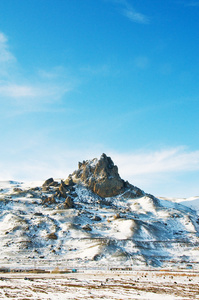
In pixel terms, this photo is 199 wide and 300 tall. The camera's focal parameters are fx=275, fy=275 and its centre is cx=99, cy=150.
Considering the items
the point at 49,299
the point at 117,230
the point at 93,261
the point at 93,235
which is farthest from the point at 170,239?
the point at 49,299

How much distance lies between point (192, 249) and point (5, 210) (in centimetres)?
8238

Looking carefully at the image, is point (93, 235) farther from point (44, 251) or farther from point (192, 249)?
point (192, 249)

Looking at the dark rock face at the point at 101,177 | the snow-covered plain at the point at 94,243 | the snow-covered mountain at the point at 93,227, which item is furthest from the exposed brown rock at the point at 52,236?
the dark rock face at the point at 101,177

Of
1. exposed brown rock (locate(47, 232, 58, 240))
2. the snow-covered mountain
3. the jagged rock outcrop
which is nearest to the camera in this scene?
the snow-covered mountain

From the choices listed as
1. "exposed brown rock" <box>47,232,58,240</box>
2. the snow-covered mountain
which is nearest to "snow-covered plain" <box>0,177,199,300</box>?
the snow-covered mountain

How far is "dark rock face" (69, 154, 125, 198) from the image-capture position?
173m

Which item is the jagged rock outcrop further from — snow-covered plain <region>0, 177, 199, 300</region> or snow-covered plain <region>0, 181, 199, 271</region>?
snow-covered plain <region>0, 181, 199, 271</region>

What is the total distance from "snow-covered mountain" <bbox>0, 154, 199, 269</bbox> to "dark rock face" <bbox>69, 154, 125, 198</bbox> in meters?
0.63

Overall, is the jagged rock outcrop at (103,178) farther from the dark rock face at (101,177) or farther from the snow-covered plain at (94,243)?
the snow-covered plain at (94,243)

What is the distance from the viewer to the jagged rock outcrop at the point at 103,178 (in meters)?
173

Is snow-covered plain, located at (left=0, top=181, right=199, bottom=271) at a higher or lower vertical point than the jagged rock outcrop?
lower

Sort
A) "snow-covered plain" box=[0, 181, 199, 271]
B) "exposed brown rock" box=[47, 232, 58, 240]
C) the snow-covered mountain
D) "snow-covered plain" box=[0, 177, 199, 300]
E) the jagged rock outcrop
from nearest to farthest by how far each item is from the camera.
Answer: "snow-covered plain" box=[0, 177, 199, 300], "snow-covered plain" box=[0, 181, 199, 271], the snow-covered mountain, "exposed brown rock" box=[47, 232, 58, 240], the jagged rock outcrop

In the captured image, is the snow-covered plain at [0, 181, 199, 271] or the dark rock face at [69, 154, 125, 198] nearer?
the snow-covered plain at [0, 181, 199, 271]

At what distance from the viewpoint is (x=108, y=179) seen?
17612cm
